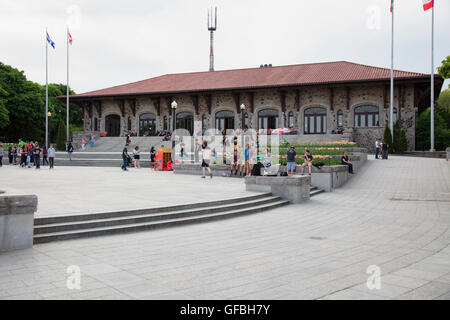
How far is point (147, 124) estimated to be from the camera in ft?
140

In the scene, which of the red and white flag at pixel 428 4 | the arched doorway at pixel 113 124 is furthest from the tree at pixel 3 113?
the red and white flag at pixel 428 4

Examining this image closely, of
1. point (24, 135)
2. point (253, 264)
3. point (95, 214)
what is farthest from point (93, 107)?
point (253, 264)

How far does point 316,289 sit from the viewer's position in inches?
170

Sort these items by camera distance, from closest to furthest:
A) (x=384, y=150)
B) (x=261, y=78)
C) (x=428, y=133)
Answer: (x=384, y=150) < (x=261, y=78) < (x=428, y=133)

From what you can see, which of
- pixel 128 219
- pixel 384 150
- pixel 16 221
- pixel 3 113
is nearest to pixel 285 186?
pixel 128 219

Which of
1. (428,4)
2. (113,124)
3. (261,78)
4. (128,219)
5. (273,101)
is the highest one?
(428,4)

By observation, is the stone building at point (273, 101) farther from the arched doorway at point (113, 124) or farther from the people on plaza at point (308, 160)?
the people on plaza at point (308, 160)

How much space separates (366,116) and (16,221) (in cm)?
3362

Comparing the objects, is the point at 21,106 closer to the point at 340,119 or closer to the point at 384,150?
the point at 340,119

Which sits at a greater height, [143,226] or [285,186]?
[285,186]

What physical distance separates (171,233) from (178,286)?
3188 mm

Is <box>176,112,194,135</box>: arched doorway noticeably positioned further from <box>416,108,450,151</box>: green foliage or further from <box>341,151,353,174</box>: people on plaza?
<box>416,108,450,151</box>: green foliage

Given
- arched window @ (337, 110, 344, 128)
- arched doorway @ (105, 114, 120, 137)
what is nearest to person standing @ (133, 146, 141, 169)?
arched window @ (337, 110, 344, 128)

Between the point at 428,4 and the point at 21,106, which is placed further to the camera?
the point at 21,106
